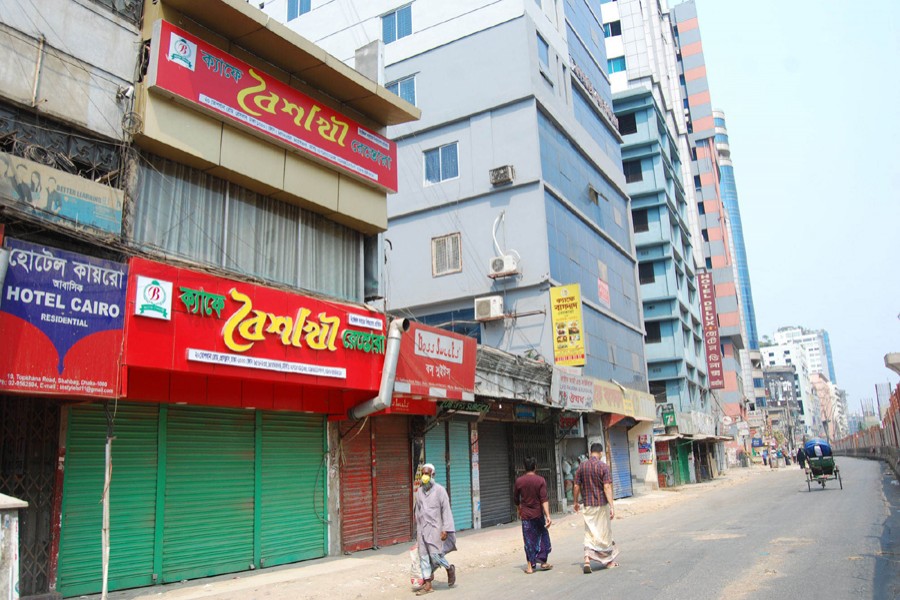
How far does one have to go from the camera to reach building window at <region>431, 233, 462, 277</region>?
25.5m

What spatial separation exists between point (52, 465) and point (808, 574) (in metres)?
9.97

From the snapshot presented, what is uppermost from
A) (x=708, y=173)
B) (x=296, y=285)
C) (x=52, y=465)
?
(x=708, y=173)

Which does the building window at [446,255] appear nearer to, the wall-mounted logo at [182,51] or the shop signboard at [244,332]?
the shop signboard at [244,332]

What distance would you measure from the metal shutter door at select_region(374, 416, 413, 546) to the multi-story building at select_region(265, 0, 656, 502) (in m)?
7.67

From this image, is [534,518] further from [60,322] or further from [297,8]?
[297,8]

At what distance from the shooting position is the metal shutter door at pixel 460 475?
1733cm

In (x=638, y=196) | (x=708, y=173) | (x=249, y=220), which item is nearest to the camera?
(x=249, y=220)

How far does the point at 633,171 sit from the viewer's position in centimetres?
5131

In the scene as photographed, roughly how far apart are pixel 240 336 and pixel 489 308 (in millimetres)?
14424

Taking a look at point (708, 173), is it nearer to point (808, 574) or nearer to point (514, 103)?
point (514, 103)

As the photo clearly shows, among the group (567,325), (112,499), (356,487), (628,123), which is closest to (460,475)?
(356,487)

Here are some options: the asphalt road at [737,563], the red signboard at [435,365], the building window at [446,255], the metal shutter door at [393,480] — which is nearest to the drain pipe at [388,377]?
the red signboard at [435,365]

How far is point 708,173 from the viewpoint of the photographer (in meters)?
A: 84.0

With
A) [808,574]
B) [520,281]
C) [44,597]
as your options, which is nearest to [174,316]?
[44,597]
